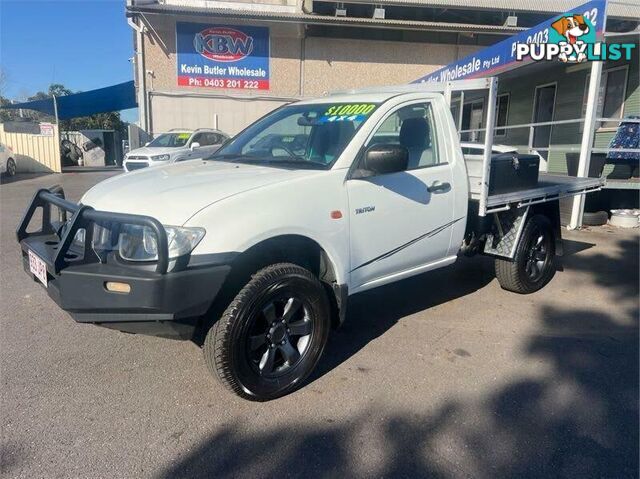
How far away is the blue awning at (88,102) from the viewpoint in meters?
23.0

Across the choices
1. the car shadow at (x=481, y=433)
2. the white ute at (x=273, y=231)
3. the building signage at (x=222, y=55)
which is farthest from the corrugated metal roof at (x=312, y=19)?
the car shadow at (x=481, y=433)

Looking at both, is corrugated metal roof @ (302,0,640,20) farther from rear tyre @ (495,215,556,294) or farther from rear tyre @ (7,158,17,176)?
rear tyre @ (495,215,556,294)

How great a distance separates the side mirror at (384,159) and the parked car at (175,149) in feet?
33.9

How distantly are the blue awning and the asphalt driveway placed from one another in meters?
21.3

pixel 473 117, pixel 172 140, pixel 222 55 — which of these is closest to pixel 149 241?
pixel 172 140

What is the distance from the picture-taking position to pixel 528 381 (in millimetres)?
3406

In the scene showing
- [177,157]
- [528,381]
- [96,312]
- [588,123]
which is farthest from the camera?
[177,157]

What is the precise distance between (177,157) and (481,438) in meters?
12.5

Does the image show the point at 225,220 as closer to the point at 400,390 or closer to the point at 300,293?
the point at 300,293

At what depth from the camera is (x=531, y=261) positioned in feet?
17.0

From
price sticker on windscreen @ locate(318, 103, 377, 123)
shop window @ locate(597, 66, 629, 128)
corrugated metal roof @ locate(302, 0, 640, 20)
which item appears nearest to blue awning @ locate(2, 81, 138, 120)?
corrugated metal roof @ locate(302, 0, 640, 20)

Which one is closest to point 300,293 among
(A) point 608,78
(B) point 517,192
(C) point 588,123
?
(B) point 517,192

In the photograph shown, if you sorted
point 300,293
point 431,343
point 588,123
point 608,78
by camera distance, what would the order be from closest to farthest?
point 300,293 → point 431,343 → point 588,123 → point 608,78

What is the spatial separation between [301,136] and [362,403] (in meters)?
2.09
